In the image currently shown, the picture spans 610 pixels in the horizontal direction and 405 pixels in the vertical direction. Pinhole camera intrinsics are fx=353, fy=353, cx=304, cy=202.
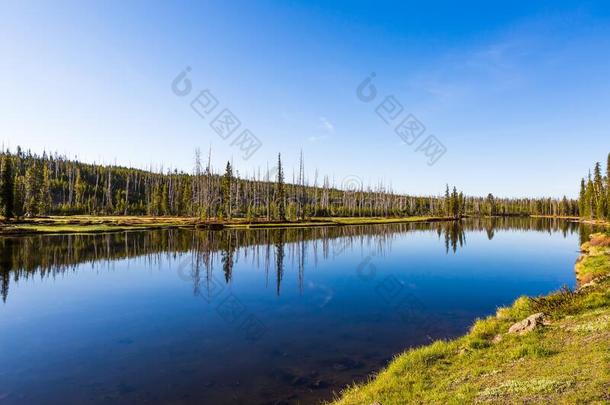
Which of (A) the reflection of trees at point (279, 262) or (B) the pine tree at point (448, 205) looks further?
(B) the pine tree at point (448, 205)

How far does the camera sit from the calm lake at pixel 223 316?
12.6 metres

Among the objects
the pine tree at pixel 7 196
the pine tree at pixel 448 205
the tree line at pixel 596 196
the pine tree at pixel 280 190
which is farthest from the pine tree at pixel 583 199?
the pine tree at pixel 7 196

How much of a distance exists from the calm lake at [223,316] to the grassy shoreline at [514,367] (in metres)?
2.37

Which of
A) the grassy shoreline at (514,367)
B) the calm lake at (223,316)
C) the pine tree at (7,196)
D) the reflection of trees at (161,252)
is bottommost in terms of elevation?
the calm lake at (223,316)

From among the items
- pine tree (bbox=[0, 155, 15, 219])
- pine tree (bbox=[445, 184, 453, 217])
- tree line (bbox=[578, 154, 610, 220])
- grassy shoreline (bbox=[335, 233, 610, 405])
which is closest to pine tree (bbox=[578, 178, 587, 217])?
tree line (bbox=[578, 154, 610, 220])

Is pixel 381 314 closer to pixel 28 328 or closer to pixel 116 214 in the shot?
pixel 28 328

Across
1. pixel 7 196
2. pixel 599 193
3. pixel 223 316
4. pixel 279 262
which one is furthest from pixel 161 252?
pixel 599 193

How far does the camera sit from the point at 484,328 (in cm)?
1530

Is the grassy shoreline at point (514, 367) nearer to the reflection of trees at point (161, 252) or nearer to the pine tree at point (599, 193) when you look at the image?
the reflection of trees at point (161, 252)

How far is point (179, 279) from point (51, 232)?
43.7m

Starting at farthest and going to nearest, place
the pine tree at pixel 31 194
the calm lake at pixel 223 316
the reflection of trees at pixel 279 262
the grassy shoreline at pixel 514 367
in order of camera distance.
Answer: the pine tree at pixel 31 194, the reflection of trees at pixel 279 262, the calm lake at pixel 223 316, the grassy shoreline at pixel 514 367

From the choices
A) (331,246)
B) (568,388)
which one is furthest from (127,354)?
(331,246)

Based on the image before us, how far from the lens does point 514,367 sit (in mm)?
9875

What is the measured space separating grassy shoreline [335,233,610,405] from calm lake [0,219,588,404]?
237 cm
